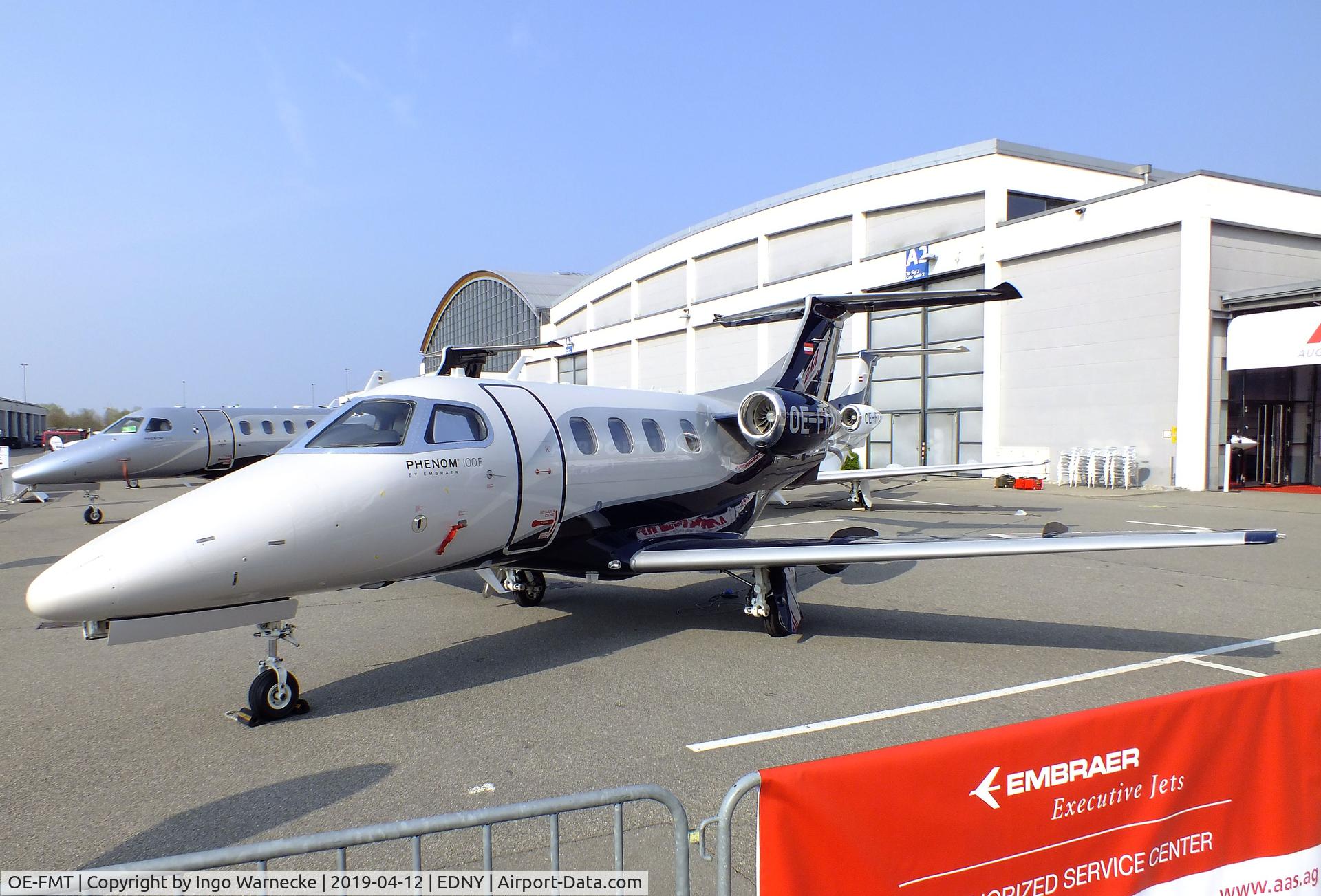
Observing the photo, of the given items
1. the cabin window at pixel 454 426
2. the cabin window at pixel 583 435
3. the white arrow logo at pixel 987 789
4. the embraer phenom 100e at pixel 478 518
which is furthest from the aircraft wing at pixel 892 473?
the white arrow logo at pixel 987 789

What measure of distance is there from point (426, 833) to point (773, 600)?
6.05m

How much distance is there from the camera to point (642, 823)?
170 inches

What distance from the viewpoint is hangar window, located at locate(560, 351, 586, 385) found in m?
53.7

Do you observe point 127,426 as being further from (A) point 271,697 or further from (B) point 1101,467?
(B) point 1101,467

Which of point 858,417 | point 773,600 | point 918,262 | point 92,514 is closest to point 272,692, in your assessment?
point 773,600

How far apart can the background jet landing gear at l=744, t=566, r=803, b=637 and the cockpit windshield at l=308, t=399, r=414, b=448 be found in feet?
12.2

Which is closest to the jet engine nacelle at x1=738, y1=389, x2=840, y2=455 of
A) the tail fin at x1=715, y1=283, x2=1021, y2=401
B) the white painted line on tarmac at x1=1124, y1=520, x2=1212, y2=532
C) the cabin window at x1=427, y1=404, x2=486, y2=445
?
the tail fin at x1=715, y1=283, x2=1021, y2=401

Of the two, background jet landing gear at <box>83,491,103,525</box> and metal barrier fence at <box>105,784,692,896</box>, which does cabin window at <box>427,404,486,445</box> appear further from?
background jet landing gear at <box>83,491,103,525</box>

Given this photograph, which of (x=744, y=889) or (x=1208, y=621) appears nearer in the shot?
(x=744, y=889)

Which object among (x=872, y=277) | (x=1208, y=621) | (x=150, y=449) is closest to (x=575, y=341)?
(x=872, y=277)

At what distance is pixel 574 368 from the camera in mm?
55281

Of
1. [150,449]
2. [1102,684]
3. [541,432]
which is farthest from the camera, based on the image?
[150,449]

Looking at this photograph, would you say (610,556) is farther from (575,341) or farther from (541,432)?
(575,341)

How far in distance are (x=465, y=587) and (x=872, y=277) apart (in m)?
24.9
